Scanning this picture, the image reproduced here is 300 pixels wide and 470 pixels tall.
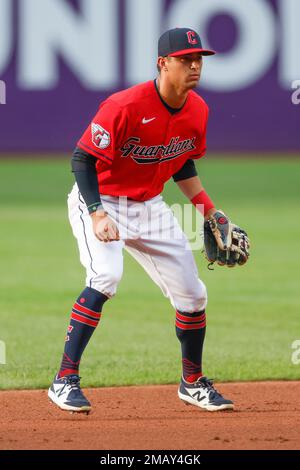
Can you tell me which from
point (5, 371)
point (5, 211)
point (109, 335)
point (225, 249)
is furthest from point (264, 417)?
point (5, 211)

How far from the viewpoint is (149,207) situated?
5.96m

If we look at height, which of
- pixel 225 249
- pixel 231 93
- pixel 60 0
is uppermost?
pixel 60 0

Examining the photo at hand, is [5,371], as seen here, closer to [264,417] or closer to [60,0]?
[264,417]

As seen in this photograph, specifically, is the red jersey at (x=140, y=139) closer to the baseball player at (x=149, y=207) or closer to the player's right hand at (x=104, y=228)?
the baseball player at (x=149, y=207)

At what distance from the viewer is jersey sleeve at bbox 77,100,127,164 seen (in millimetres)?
5582

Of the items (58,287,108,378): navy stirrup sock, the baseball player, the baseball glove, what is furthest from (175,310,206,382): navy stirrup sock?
(58,287,108,378): navy stirrup sock

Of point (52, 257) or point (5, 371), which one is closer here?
point (5, 371)

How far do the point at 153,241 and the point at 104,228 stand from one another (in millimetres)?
475

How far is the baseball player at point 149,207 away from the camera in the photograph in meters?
5.60

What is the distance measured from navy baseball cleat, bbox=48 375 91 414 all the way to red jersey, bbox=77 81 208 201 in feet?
3.55

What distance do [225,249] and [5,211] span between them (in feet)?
36.4

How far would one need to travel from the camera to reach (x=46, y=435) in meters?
5.14

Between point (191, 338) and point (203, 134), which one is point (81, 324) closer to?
point (191, 338)

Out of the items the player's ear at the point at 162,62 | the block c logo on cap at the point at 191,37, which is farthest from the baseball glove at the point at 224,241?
the block c logo on cap at the point at 191,37
